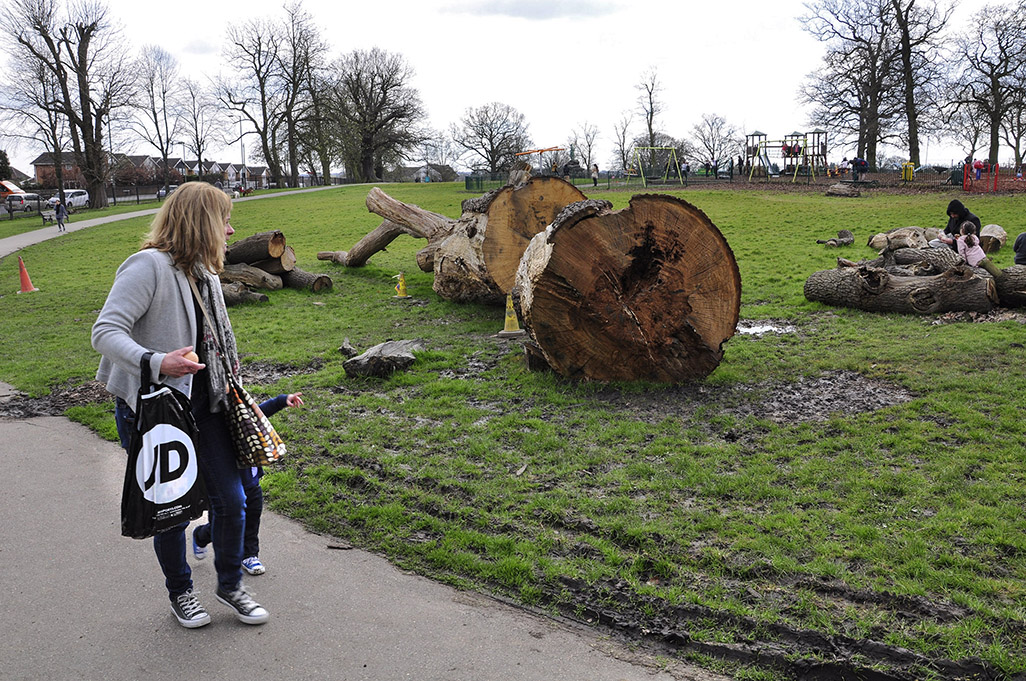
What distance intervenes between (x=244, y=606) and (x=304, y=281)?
1104 cm

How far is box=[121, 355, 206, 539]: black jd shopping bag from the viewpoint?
2918mm

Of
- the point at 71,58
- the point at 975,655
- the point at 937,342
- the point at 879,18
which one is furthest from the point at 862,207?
the point at 71,58

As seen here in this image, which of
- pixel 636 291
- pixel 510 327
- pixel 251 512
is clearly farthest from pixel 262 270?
pixel 251 512

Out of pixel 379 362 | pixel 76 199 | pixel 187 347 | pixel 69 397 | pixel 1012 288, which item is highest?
pixel 76 199

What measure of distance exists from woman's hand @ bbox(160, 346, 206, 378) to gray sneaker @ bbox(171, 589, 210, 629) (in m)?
1.08

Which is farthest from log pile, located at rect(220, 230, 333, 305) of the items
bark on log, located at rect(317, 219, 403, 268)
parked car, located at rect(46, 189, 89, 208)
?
parked car, located at rect(46, 189, 89, 208)

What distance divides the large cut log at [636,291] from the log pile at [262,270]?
7.48m

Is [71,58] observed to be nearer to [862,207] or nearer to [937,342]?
[862,207]

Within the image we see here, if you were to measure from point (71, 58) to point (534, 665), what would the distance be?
46.9 metres

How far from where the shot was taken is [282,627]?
10.7 ft

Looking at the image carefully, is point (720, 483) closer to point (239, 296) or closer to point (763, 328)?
point (763, 328)

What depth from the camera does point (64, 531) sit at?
13.8ft

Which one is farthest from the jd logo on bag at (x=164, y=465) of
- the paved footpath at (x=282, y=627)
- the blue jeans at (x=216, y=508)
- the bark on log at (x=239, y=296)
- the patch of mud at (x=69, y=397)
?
the bark on log at (x=239, y=296)

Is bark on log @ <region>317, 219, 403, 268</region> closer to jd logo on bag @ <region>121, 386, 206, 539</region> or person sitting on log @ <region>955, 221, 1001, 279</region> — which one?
person sitting on log @ <region>955, 221, 1001, 279</region>
